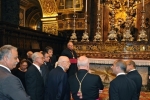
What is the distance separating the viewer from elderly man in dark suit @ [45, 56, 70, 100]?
4359 mm

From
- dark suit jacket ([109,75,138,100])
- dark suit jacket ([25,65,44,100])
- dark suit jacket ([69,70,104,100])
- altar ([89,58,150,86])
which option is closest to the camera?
dark suit jacket ([109,75,138,100])

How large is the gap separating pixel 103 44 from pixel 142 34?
1.62m

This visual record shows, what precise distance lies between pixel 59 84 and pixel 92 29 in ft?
35.7

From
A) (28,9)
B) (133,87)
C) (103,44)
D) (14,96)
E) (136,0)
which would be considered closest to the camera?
(14,96)

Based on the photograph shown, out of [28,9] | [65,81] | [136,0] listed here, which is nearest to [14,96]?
[65,81]

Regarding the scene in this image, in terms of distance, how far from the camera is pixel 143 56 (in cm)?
973

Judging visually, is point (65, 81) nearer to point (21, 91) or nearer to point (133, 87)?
point (133, 87)

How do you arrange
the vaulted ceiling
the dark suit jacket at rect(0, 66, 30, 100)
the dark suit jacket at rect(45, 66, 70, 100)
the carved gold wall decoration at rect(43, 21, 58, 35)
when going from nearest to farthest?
the dark suit jacket at rect(0, 66, 30, 100), the dark suit jacket at rect(45, 66, 70, 100), the carved gold wall decoration at rect(43, 21, 58, 35), the vaulted ceiling

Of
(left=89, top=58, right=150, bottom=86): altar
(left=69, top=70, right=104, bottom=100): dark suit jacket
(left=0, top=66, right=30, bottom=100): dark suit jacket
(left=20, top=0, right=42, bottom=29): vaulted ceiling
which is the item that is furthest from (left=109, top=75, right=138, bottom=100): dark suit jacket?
(left=20, top=0, right=42, bottom=29): vaulted ceiling

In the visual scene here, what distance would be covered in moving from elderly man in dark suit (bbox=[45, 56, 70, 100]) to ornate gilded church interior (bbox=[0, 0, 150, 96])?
466 cm

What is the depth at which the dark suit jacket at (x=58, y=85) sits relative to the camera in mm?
4355

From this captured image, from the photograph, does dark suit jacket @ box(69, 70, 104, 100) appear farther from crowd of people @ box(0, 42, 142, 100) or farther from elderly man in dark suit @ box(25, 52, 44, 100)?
elderly man in dark suit @ box(25, 52, 44, 100)

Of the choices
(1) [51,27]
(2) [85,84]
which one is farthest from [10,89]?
(1) [51,27]

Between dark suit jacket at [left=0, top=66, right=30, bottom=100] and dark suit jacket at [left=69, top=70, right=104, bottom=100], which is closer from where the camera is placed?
dark suit jacket at [left=0, top=66, right=30, bottom=100]
